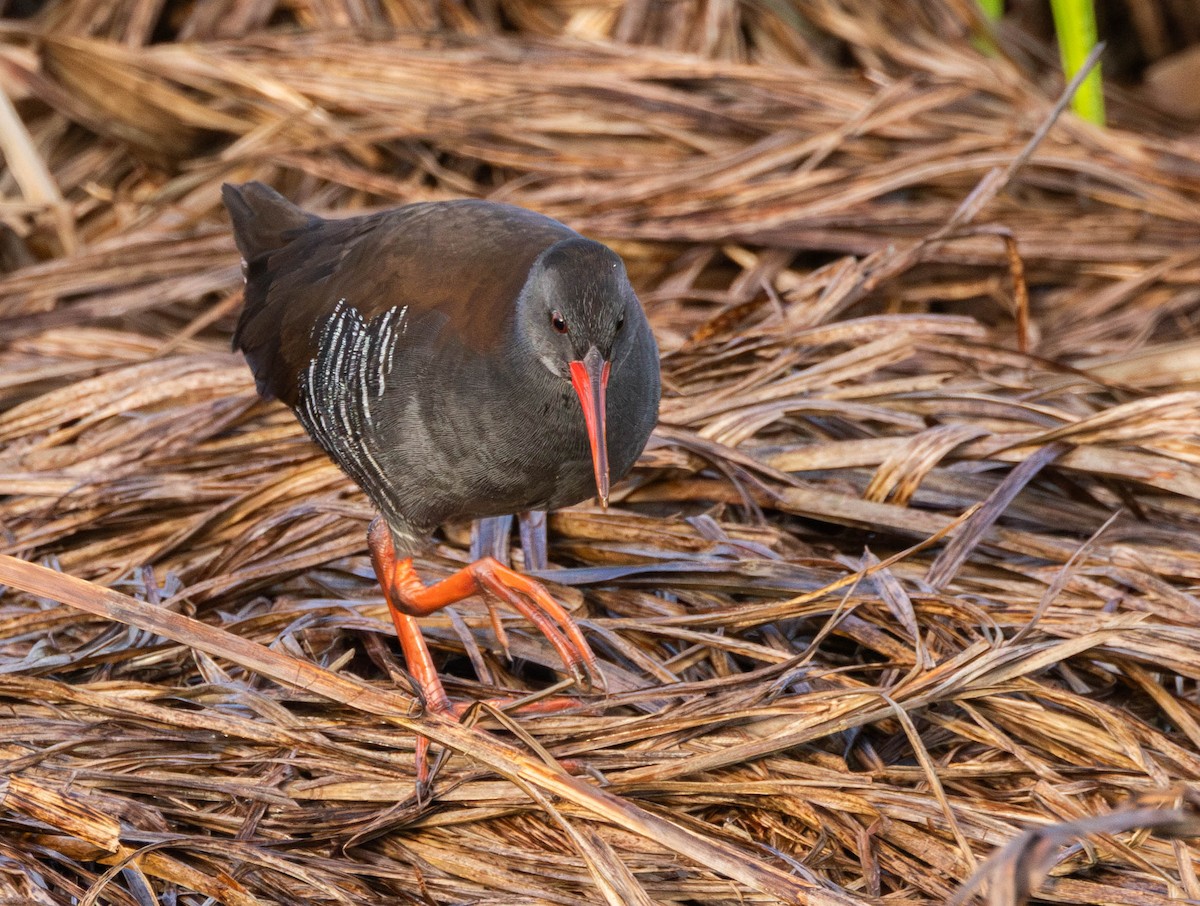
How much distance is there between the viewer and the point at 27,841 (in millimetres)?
3080

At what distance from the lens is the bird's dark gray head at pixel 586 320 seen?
3.03m

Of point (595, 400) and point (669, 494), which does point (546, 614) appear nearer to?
point (595, 400)

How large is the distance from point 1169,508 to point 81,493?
3.11 meters

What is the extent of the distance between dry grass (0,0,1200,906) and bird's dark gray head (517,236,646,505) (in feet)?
2.35

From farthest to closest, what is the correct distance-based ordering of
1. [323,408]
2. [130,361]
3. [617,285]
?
1. [130,361]
2. [323,408]
3. [617,285]

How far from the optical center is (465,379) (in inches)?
129

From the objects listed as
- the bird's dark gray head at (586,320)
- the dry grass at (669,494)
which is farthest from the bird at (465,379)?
the dry grass at (669,494)

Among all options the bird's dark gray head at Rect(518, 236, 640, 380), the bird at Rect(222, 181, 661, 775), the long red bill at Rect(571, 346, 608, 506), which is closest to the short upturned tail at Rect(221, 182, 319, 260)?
the bird at Rect(222, 181, 661, 775)

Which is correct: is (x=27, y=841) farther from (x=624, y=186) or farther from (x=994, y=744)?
(x=624, y=186)

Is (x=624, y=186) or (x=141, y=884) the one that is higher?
(x=624, y=186)

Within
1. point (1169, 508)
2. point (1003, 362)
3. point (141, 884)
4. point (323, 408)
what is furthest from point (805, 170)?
point (141, 884)

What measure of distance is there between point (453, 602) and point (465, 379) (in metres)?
0.59

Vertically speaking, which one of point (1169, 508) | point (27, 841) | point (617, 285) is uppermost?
point (617, 285)

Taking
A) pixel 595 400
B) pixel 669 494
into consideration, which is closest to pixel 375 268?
pixel 595 400
